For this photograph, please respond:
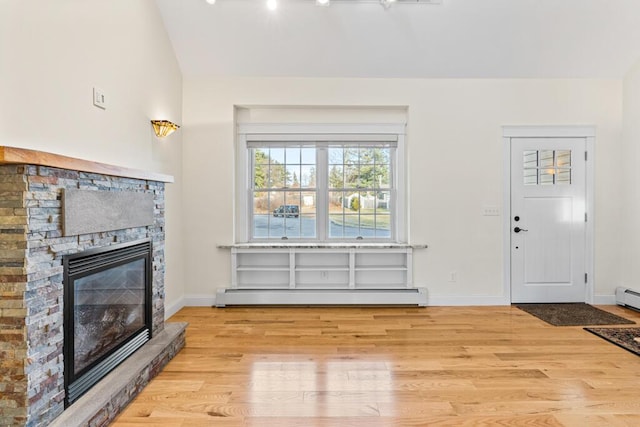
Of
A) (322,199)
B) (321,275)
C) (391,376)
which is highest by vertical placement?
(322,199)

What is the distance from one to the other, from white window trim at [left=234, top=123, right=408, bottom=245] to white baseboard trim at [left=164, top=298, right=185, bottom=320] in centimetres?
96

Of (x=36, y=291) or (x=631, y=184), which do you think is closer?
(x=36, y=291)

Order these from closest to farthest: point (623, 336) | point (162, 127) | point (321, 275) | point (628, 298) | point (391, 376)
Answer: point (391, 376) < point (623, 336) < point (162, 127) < point (628, 298) < point (321, 275)

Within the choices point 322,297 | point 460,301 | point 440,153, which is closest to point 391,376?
point 322,297

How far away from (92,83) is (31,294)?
64.8 inches

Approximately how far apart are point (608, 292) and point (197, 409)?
4818mm

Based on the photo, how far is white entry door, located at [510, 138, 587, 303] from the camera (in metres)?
4.54

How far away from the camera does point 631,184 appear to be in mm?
4383

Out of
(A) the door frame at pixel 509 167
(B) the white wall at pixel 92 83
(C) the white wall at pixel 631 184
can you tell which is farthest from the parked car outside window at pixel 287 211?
(C) the white wall at pixel 631 184

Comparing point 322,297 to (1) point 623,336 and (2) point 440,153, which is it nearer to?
(2) point 440,153

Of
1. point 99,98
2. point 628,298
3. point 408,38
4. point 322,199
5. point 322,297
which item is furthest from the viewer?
point 322,199

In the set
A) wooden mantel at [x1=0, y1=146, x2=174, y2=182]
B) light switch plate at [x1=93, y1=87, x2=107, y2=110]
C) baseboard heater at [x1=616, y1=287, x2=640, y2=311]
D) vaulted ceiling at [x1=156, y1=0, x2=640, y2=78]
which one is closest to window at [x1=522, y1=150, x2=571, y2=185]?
vaulted ceiling at [x1=156, y1=0, x2=640, y2=78]

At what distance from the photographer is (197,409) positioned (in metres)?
2.24

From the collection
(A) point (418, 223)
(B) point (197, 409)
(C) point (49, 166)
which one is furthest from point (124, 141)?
(A) point (418, 223)
